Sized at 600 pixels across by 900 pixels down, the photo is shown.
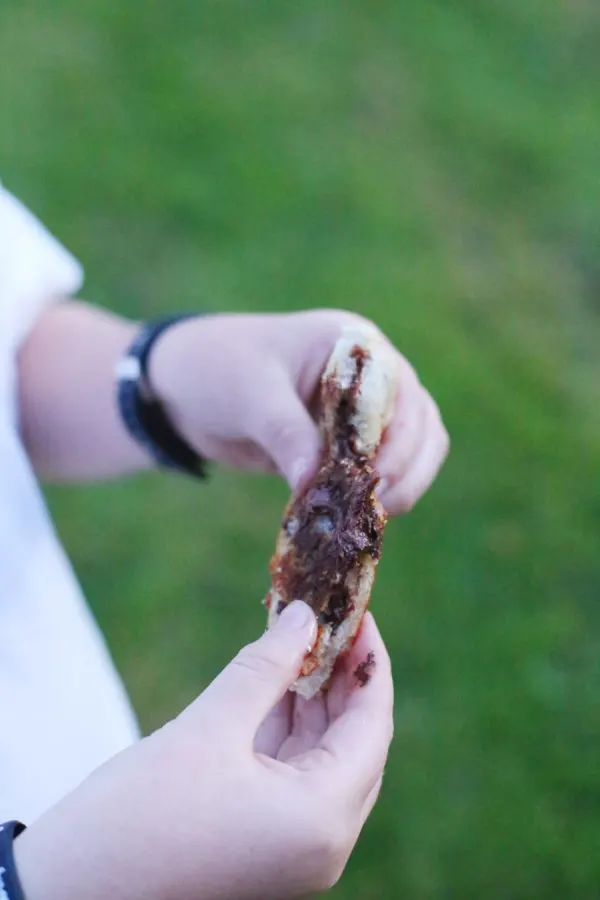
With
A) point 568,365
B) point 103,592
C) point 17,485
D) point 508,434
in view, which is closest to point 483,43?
point 568,365

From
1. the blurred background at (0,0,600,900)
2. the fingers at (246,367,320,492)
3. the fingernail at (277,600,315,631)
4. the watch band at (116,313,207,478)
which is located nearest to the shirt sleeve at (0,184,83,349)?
the watch band at (116,313,207,478)

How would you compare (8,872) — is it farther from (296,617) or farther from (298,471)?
(298,471)

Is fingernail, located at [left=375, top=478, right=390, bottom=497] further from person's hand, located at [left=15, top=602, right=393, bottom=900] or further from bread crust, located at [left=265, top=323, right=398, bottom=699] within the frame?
person's hand, located at [left=15, top=602, right=393, bottom=900]

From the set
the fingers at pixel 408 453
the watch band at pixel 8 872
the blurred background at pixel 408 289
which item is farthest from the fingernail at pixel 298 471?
the blurred background at pixel 408 289

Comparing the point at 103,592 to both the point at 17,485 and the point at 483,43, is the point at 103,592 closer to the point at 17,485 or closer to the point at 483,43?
the point at 17,485

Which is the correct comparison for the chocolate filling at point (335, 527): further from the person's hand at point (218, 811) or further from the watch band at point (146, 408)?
the watch band at point (146, 408)

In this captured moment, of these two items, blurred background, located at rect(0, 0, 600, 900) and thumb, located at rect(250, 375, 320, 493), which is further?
blurred background, located at rect(0, 0, 600, 900)

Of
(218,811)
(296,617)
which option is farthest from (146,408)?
(218,811)
